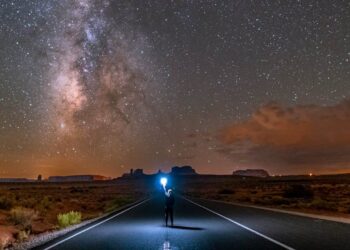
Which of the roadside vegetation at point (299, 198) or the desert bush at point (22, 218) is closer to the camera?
the desert bush at point (22, 218)

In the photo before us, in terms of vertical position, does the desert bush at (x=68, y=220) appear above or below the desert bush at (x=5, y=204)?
below

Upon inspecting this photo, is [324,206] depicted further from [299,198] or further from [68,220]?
[68,220]

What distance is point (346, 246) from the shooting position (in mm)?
11016

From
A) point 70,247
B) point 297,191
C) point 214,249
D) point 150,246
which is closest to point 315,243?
point 214,249

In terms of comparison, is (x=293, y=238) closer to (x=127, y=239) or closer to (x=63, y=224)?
(x=127, y=239)

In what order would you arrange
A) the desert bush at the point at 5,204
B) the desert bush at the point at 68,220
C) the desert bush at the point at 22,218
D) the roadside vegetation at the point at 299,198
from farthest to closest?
the roadside vegetation at the point at 299,198, the desert bush at the point at 5,204, the desert bush at the point at 22,218, the desert bush at the point at 68,220

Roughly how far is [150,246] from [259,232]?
5096mm

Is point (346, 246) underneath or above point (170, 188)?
underneath

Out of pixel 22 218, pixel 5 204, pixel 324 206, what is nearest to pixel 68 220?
pixel 22 218

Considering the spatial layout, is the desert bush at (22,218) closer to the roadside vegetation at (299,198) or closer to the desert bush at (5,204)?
the desert bush at (5,204)

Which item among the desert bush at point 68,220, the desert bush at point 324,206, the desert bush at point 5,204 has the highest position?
the desert bush at point 5,204

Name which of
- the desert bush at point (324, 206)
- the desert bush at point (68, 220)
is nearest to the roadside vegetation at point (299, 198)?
the desert bush at point (324, 206)

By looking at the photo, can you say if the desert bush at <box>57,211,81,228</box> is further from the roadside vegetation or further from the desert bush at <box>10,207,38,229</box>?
the roadside vegetation

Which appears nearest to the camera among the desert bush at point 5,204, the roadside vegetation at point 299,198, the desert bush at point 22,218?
the desert bush at point 22,218
